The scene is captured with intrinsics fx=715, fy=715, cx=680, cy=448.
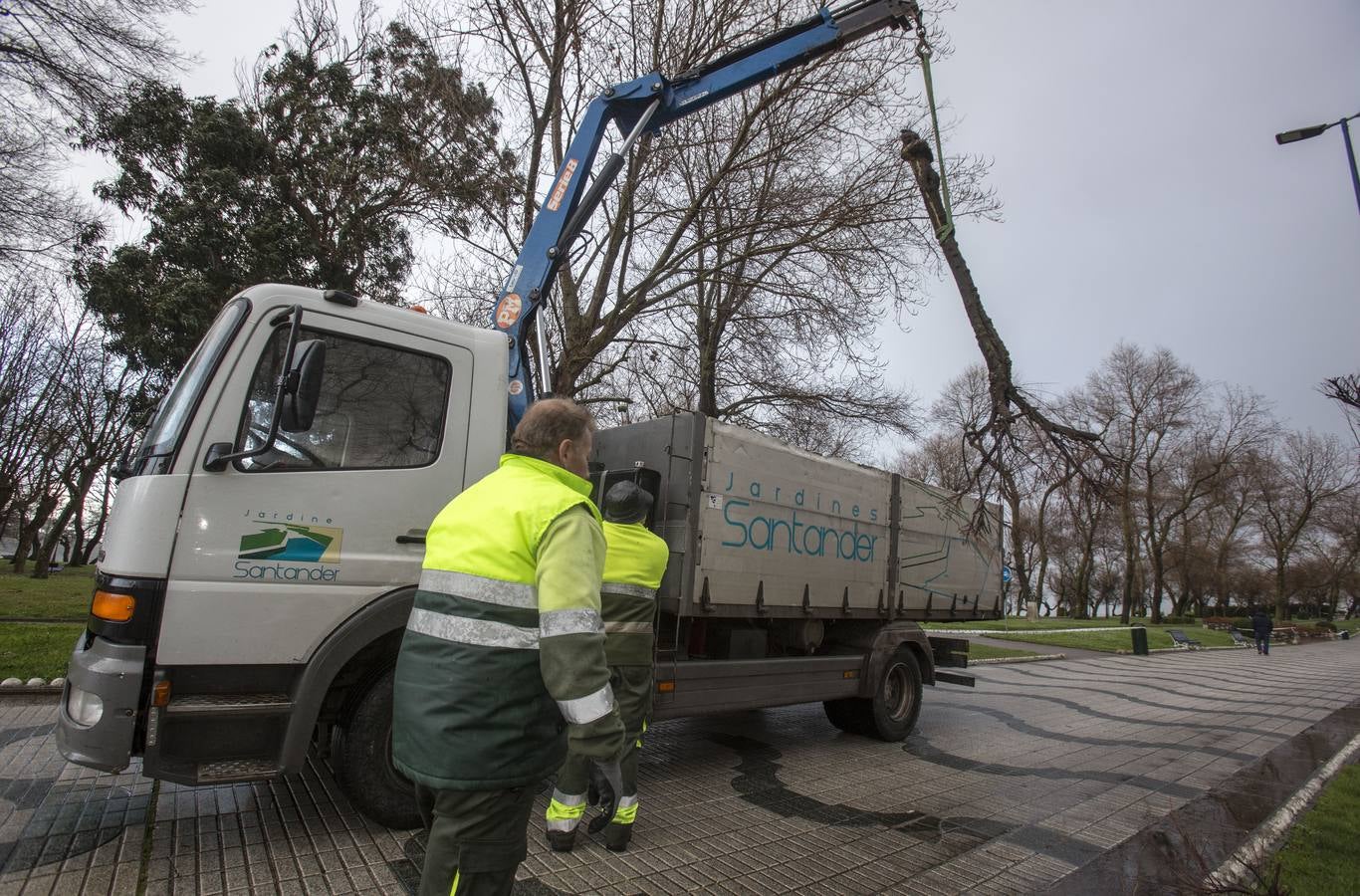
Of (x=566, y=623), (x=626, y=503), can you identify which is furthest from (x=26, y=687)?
(x=566, y=623)

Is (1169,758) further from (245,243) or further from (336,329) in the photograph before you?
(245,243)

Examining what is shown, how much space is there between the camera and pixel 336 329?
3732 mm

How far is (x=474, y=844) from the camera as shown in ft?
6.24

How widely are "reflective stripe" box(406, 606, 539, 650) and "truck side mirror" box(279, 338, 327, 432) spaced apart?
1.71 m

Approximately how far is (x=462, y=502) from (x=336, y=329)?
2.13 meters

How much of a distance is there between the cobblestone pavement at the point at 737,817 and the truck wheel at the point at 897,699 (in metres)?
0.17

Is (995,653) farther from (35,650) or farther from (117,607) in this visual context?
(117,607)

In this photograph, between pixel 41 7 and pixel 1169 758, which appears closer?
pixel 1169 758

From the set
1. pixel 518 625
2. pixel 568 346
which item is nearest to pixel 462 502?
pixel 518 625

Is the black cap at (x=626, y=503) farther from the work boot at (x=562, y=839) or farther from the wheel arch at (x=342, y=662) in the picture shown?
the work boot at (x=562, y=839)

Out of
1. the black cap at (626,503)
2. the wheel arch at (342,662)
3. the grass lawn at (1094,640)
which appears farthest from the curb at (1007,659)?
the wheel arch at (342,662)

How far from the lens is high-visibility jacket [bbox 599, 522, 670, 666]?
13.6ft

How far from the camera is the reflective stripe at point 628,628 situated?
162 inches

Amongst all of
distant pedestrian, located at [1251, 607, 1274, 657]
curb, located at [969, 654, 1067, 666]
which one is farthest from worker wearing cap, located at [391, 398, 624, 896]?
distant pedestrian, located at [1251, 607, 1274, 657]
